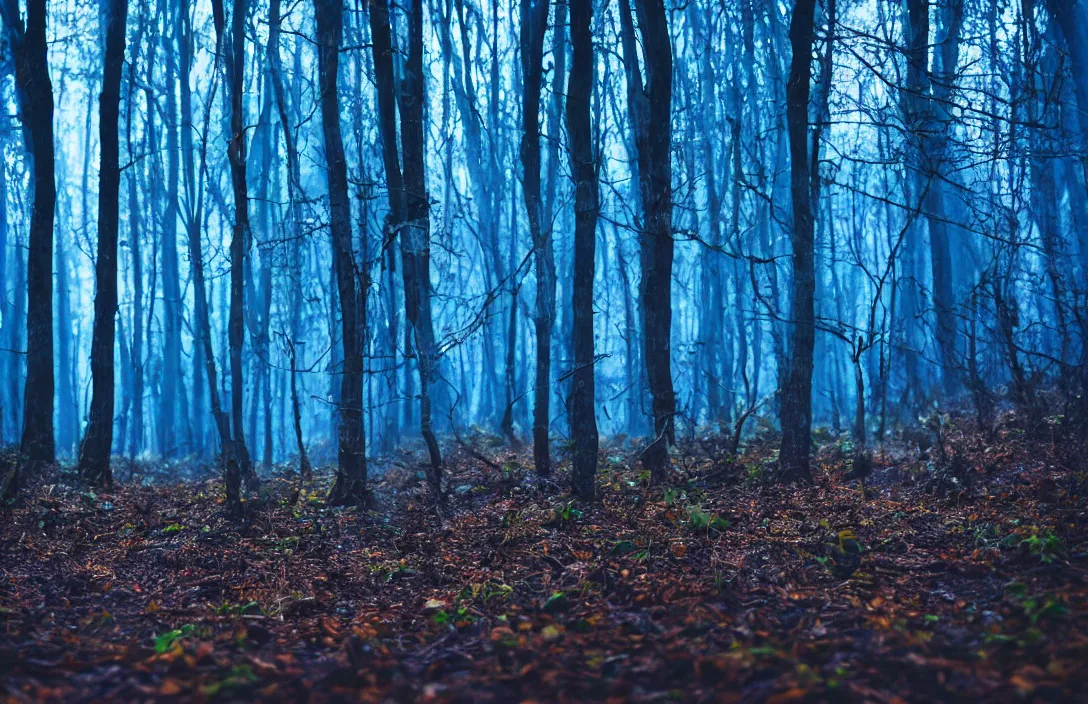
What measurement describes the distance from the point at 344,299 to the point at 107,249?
4.95 m

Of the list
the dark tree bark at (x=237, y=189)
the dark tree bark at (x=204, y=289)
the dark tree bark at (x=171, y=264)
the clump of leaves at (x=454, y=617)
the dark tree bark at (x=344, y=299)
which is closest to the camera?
the clump of leaves at (x=454, y=617)

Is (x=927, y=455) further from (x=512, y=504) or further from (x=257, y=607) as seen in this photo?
(x=257, y=607)

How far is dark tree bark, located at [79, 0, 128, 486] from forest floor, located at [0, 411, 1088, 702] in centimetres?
233

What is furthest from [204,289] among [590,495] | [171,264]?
[590,495]

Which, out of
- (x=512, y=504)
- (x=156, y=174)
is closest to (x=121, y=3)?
(x=512, y=504)

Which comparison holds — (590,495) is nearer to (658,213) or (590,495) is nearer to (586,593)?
(586,593)

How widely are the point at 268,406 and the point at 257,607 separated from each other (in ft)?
62.2

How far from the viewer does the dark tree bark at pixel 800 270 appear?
812cm

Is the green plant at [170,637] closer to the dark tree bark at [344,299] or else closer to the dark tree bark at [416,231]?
the dark tree bark at [416,231]

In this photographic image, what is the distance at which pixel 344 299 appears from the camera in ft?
28.4

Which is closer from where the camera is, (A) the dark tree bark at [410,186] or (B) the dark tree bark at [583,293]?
(B) the dark tree bark at [583,293]

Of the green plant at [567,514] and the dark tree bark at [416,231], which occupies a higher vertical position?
the dark tree bark at [416,231]

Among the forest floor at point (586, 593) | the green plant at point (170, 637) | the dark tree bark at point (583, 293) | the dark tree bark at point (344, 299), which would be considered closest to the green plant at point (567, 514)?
the forest floor at point (586, 593)

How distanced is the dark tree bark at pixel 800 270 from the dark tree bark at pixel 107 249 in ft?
29.2
